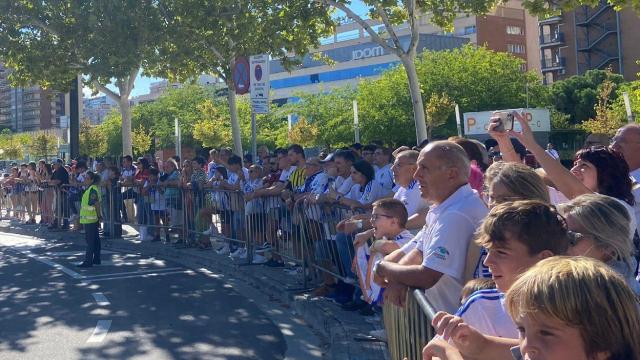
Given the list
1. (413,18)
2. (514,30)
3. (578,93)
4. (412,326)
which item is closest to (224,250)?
(413,18)

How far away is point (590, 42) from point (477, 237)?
8122 centimetres

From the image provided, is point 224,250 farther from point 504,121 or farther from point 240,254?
point 504,121

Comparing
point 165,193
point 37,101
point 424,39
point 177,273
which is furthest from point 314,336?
point 37,101

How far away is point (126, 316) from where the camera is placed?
8344mm

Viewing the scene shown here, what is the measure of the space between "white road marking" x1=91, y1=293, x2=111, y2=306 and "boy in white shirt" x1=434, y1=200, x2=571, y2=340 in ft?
23.7

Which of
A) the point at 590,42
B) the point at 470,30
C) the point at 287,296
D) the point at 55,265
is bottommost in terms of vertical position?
the point at 287,296

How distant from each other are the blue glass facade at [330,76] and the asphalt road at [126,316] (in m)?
71.4

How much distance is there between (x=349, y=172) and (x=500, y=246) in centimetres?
592

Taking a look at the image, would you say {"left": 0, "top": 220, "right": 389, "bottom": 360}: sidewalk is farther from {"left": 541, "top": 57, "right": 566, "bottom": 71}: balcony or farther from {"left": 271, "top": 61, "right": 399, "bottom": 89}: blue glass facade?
{"left": 541, "top": 57, "right": 566, "bottom": 71}: balcony

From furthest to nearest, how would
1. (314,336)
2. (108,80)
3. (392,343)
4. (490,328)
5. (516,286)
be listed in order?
(108,80)
(314,336)
(392,343)
(490,328)
(516,286)

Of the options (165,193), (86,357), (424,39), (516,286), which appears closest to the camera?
(516,286)

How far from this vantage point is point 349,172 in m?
8.64

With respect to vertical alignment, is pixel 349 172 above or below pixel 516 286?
above

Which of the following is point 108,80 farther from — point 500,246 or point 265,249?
point 500,246
